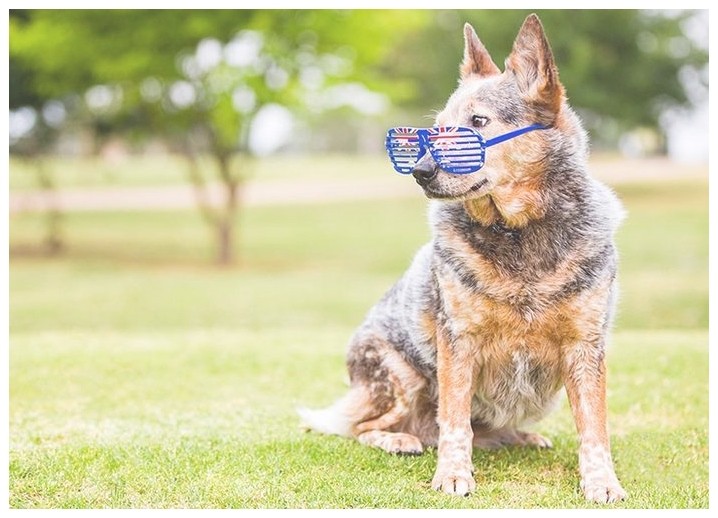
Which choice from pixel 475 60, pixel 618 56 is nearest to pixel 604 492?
pixel 475 60

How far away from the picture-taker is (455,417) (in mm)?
5066

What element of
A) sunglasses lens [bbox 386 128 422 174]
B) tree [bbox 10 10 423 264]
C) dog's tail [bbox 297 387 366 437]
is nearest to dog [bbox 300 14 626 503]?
sunglasses lens [bbox 386 128 422 174]

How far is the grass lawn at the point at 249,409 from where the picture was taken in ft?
16.9

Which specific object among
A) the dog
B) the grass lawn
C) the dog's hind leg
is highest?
the dog

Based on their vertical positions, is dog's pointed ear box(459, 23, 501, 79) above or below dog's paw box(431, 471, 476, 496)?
above

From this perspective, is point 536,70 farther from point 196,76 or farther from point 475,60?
point 196,76

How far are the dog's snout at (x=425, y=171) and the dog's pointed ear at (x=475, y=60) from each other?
2.58 feet

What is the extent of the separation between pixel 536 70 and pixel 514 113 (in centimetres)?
25

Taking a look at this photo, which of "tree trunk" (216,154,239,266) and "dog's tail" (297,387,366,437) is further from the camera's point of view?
"tree trunk" (216,154,239,266)

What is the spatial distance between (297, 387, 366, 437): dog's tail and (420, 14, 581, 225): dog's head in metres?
1.68

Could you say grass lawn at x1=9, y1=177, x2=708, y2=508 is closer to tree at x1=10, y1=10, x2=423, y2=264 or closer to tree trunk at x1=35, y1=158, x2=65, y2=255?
tree at x1=10, y1=10, x2=423, y2=264

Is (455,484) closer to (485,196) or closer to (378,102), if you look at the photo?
(485,196)

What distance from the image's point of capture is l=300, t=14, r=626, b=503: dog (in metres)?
4.84

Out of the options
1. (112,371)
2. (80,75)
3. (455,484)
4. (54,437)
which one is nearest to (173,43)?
(80,75)
